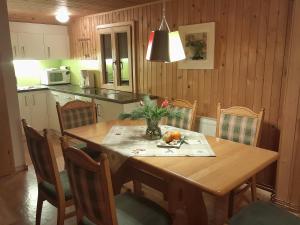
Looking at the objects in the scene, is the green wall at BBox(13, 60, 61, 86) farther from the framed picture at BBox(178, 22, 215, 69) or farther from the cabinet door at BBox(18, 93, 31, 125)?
the framed picture at BBox(178, 22, 215, 69)

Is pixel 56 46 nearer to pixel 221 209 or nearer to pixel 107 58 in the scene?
pixel 107 58

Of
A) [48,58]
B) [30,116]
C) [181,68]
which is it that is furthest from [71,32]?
[181,68]

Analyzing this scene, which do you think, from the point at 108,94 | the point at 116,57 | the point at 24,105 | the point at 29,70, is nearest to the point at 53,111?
the point at 24,105

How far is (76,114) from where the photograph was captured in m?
2.91

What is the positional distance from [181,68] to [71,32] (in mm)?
2820

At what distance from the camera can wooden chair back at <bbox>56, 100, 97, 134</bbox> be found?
2806 mm

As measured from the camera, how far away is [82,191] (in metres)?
1.45

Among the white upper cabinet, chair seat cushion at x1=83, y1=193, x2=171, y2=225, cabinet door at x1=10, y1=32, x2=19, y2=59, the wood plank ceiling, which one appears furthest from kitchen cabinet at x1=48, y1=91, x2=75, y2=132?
chair seat cushion at x1=83, y1=193, x2=171, y2=225

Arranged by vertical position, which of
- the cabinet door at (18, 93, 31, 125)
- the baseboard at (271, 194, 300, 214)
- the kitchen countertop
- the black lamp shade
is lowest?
the baseboard at (271, 194, 300, 214)

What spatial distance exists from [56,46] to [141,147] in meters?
3.81

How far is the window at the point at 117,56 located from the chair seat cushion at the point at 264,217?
9.12 ft

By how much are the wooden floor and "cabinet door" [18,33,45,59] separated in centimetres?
234

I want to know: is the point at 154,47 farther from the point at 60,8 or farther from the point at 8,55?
the point at 60,8

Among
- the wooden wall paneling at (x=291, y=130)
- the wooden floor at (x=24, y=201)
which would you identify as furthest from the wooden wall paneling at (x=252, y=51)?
the wooden floor at (x=24, y=201)
